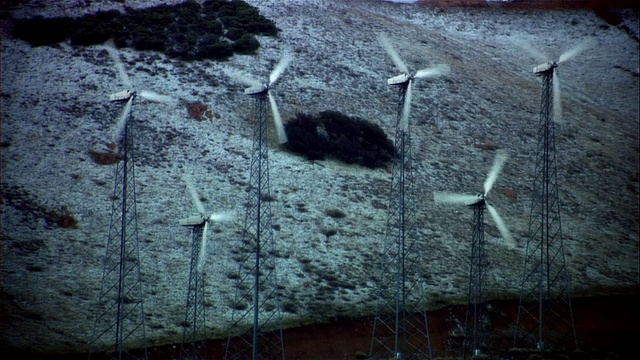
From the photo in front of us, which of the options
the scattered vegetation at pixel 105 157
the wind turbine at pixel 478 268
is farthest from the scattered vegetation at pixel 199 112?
the wind turbine at pixel 478 268

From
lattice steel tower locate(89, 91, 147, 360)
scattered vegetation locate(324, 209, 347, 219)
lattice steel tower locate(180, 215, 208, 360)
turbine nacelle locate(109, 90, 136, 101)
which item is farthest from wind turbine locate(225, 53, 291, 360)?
turbine nacelle locate(109, 90, 136, 101)

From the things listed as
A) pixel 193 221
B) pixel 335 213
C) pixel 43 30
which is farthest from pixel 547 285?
pixel 43 30

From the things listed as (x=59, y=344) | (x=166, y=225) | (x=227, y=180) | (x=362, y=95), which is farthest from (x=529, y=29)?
(x=59, y=344)

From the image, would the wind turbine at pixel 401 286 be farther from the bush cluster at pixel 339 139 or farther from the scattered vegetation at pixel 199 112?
the scattered vegetation at pixel 199 112

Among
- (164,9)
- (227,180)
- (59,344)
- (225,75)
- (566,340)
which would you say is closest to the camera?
(59,344)

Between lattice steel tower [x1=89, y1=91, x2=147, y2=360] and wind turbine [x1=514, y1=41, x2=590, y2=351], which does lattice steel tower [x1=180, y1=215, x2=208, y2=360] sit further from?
wind turbine [x1=514, y1=41, x2=590, y2=351]

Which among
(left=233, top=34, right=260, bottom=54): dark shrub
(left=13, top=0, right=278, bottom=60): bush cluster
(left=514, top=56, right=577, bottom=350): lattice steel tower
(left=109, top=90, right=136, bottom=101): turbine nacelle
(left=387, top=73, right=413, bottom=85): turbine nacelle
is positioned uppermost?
(left=387, top=73, right=413, bottom=85): turbine nacelle

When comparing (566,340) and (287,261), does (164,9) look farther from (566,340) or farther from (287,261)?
(566,340)
